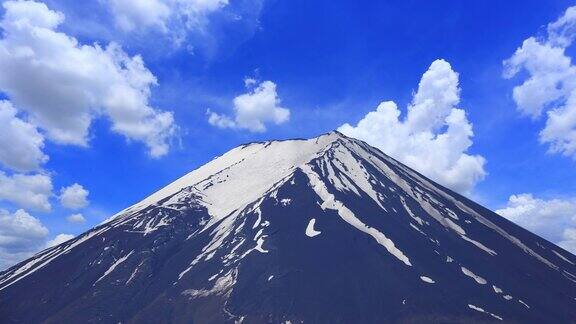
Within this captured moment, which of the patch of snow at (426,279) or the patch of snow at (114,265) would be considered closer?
the patch of snow at (426,279)

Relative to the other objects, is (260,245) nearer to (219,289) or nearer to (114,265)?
(219,289)

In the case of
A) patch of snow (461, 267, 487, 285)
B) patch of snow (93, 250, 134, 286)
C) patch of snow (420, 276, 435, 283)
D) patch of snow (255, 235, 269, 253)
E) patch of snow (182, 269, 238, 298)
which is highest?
patch of snow (93, 250, 134, 286)

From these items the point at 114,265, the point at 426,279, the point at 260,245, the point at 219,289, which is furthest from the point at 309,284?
the point at 114,265

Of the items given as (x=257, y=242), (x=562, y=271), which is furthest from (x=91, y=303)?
(x=562, y=271)

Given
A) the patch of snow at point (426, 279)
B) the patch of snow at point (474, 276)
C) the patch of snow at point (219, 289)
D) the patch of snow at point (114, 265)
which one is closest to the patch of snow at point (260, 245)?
the patch of snow at point (219, 289)

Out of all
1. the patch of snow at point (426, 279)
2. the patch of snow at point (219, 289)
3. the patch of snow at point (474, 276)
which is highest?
→ the patch of snow at point (219, 289)

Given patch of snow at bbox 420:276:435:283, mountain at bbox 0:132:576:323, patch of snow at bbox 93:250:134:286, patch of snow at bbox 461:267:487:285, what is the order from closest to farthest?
mountain at bbox 0:132:576:323
patch of snow at bbox 420:276:435:283
patch of snow at bbox 461:267:487:285
patch of snow at bbox 93:250:134:286

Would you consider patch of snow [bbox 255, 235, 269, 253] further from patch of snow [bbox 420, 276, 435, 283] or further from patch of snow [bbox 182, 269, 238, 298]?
patch of snow [bbox 420, 276, 435, 283]

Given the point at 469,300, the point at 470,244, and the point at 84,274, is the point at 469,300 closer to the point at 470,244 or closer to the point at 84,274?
the point at 470,244

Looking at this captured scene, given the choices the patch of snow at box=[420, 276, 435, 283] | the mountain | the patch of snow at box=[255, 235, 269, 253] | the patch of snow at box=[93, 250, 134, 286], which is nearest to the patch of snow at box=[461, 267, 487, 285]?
the mountain

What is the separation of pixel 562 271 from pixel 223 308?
12459 cm

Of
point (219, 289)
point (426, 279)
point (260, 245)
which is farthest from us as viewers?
point (260, 245)

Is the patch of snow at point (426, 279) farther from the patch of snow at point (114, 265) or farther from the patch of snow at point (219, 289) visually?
the patch of snow at point (114, 265)

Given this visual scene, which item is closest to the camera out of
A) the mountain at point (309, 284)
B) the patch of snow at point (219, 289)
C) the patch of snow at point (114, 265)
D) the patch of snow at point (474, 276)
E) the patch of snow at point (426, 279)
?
the mountain at point (309, 284)
